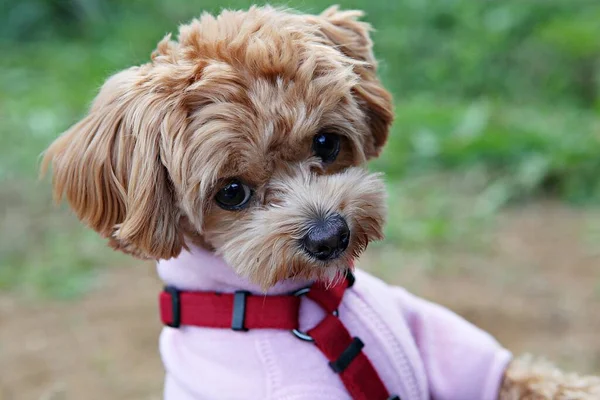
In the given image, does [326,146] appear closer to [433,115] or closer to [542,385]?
[542,385]

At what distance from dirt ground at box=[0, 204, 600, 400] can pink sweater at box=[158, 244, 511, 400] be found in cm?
110

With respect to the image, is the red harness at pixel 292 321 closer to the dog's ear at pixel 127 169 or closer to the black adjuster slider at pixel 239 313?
the black adjuster slider at pixel 239 313

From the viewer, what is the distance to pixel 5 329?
4180 mm

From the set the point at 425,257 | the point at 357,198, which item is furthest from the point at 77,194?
the point at 425,257

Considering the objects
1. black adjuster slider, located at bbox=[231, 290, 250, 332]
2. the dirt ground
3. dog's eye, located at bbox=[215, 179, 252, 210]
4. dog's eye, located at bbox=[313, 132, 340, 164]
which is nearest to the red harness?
black adjuster slider, located at bbox=[231, 290, 250, 332]

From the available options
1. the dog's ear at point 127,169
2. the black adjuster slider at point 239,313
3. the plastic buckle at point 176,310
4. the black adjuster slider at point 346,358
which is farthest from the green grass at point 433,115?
the black adjuster slider at point 346,358

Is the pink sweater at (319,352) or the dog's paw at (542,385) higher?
the pink sweater at (319,352)

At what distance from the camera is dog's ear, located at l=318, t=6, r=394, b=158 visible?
8.43 feet

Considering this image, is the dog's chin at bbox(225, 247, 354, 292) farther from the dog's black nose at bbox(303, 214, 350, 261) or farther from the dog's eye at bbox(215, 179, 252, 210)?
the dog's eye at bbox(215, 179, 252, 210)

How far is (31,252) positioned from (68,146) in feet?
8.83

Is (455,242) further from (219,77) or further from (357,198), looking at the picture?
(219,77)

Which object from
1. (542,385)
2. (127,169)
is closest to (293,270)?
(127,169)

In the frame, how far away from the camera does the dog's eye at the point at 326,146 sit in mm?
2447

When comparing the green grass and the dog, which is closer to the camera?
the dog
